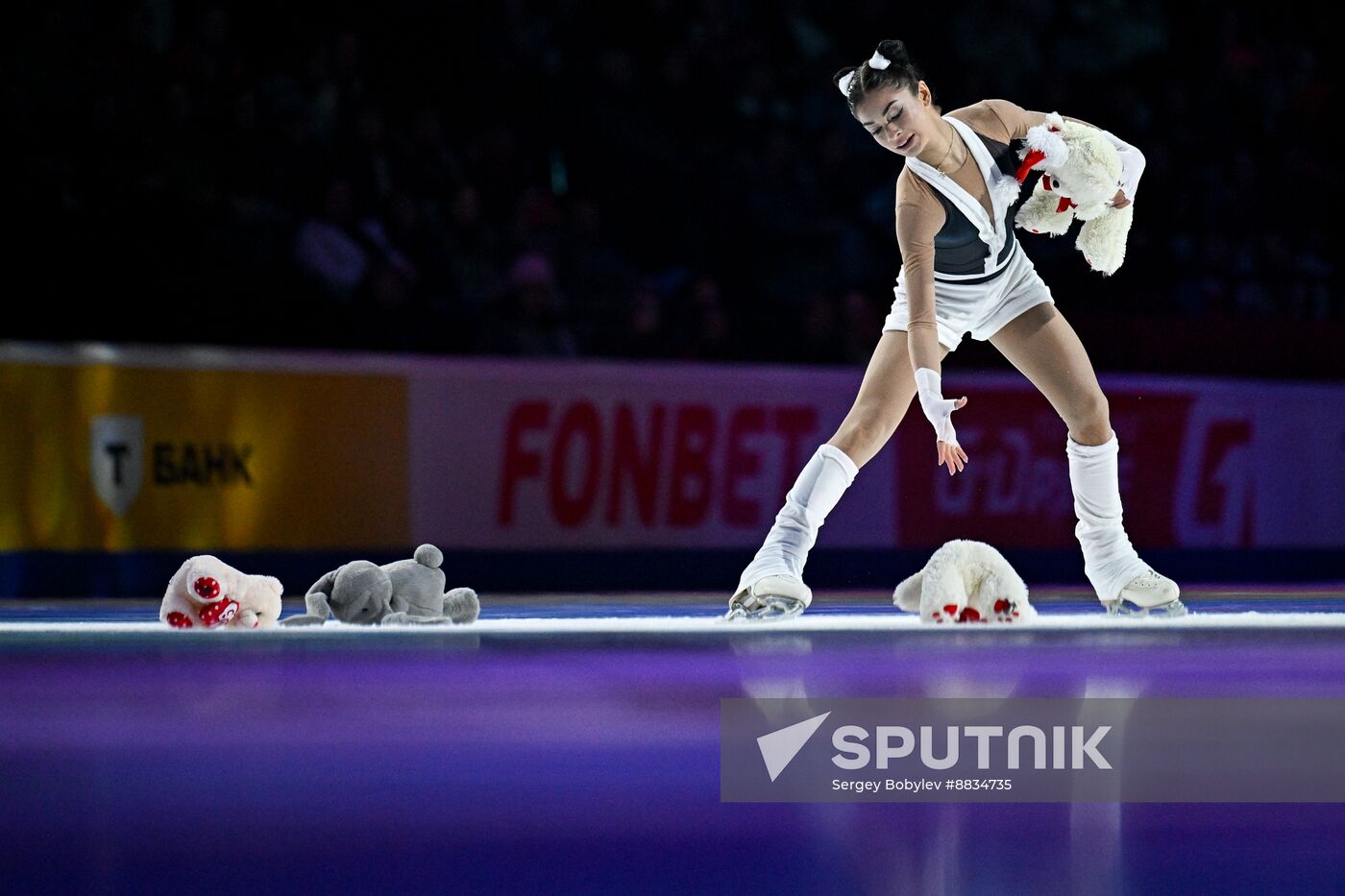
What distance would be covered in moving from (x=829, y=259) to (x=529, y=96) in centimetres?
208

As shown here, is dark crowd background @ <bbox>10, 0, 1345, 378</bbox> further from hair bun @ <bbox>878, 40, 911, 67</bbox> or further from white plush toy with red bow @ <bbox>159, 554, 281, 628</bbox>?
hair bun @ <bbox>878, 40, 911, 67</bbox>

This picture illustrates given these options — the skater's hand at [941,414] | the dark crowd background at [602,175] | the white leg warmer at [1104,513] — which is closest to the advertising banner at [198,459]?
the dark crowd background at [602,175]

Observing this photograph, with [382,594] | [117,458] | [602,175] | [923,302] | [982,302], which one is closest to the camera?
[923,302]

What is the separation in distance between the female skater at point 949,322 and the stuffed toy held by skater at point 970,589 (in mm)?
399

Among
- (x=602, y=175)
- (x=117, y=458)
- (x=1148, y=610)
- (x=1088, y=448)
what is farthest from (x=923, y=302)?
(x=602, y=175)

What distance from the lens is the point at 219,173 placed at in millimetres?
9203

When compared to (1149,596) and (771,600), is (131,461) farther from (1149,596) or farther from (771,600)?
(1149,596)

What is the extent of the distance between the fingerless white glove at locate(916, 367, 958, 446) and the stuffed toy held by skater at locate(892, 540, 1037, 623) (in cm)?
58

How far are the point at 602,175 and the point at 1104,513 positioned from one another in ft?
18.9

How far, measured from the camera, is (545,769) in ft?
9.33

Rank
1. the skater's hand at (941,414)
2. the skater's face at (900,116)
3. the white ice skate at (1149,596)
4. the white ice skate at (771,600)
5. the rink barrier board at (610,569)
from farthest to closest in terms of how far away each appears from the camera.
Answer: the rink barrier board at (610,569) → the white ice skate at (1149,596) → the white ice skate at (771,600) → the skater's face at (900,116) → the skater's hand at (941,414)

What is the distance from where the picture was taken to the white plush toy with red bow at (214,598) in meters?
5.54

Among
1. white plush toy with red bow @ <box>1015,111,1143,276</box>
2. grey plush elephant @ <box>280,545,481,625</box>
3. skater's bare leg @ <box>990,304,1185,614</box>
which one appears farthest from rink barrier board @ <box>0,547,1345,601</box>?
white plush toy with red bow @ <box>1015,111,1143,276</box>

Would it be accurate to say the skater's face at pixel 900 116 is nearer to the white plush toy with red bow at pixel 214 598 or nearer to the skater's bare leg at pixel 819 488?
the skater's bare leg at pixel 819 488
